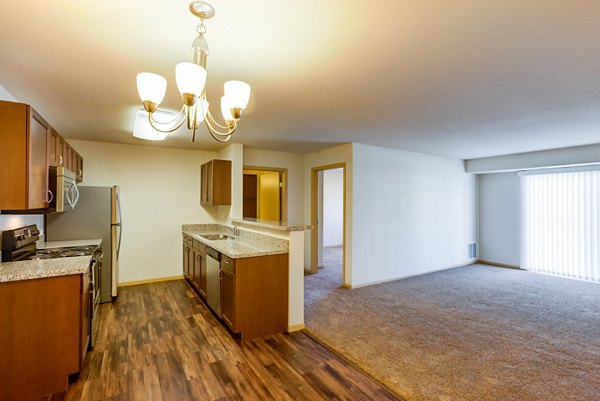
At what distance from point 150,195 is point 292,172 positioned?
257 centimetres

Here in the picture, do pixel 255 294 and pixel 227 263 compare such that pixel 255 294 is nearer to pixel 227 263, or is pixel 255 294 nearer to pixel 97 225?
pixel 227 263

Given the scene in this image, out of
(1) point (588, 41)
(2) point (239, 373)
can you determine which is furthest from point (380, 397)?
(1) point (588, 41)

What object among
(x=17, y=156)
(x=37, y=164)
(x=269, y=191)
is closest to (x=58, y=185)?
(x=37, y=164)

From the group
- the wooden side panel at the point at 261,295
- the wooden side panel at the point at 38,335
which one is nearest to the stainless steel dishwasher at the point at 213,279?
the wooden side panel at the point at 261,295

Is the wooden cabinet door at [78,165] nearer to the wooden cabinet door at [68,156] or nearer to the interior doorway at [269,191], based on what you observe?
the wooden cabinet door at [68,156]

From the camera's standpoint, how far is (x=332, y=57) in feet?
6.38

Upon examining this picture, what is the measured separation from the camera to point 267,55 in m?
1.93

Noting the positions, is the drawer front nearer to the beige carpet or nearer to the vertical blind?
the beige carpet

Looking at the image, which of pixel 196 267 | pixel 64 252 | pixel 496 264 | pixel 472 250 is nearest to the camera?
pixel 64 252

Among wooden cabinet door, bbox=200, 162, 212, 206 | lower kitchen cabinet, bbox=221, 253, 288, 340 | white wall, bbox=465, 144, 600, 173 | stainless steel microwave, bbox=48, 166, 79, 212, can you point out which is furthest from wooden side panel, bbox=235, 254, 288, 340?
white wall, bbox=465, 144, 600, 173

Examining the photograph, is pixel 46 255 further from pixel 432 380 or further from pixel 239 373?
pixel 432 380

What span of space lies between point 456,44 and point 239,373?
9.21ft

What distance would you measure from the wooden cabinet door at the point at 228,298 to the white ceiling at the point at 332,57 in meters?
1.77

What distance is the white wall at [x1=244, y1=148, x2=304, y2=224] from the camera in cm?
539
